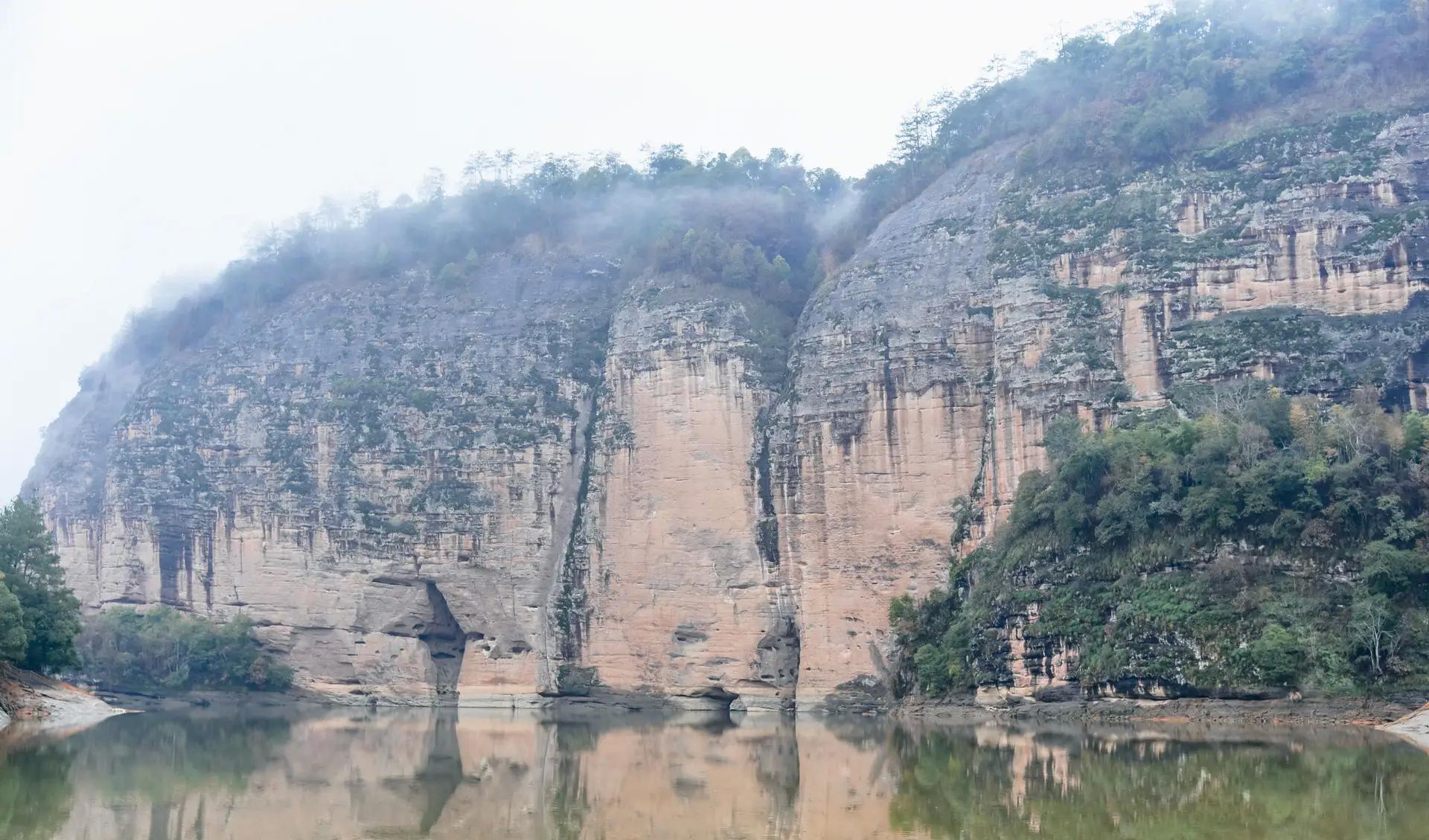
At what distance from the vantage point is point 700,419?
165 feet

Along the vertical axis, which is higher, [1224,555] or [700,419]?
[700,419]

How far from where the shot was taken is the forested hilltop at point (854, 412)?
110 ft

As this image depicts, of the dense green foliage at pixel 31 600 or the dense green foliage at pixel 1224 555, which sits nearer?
the dense green foliage at pixel 1224 555

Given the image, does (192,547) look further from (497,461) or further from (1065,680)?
(1065,680)

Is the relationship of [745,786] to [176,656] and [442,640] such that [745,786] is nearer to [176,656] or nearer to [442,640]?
[442,640]

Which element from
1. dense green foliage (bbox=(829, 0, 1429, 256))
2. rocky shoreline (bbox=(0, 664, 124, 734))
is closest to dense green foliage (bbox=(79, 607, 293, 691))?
rocky shoreline (bbox=(0, 664, 124, 734))

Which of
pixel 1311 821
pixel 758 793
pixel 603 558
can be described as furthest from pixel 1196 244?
pixel 1311 821

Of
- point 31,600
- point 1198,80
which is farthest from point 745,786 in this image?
point 1198,80

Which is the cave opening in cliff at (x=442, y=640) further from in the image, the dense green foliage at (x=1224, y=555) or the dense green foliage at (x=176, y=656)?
the dense green foliage at (x=1224, y=555)

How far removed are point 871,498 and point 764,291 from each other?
37.7ft

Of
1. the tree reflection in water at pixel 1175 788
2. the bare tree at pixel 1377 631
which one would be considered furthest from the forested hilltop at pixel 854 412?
the tree reflection in water at pixel 1175 788

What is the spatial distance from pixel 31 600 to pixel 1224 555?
31159 millimetres

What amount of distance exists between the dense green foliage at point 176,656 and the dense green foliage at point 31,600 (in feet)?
29.2

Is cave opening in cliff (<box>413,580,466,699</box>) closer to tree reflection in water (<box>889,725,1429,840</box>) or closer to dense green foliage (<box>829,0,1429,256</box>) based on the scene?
dense green foliage (<box>829,0,1429,256</box>)
